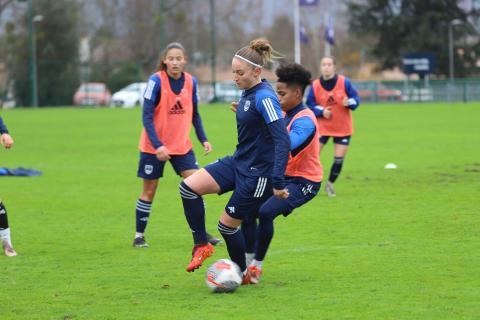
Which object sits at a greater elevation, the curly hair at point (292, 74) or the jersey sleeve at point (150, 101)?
the curly hair at point (292, 74)

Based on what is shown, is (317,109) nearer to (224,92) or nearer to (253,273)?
(253,273)

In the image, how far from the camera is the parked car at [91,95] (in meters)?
60.2

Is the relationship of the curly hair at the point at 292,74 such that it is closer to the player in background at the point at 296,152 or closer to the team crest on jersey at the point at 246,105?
the player in background at the point at 296,152

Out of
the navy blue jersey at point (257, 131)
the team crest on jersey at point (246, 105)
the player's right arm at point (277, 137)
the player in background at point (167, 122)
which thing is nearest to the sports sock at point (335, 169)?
the player in background at point (167, 122)

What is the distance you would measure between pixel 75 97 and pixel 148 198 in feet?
167

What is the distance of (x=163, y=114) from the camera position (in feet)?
34.0

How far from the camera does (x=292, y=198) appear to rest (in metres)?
7.93

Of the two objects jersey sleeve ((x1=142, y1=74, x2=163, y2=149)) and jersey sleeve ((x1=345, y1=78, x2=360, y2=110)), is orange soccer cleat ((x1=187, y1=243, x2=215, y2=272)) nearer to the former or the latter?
jersey sleeve ((x1=142, y1=74, x2=163, y2=149))

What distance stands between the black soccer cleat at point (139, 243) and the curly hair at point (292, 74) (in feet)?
9.59

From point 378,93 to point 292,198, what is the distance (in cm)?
4978

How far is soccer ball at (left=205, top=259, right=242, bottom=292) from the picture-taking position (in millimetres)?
7621

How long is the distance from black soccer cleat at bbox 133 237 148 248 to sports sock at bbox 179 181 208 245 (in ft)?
6.91

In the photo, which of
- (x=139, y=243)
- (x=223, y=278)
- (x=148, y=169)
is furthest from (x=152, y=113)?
(x=223, y=278)

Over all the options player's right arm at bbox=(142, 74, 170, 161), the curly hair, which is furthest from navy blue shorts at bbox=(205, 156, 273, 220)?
player's right arm at bbox=(142, 74, 170, 161)
